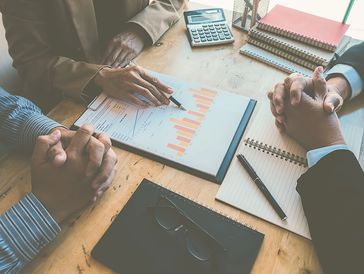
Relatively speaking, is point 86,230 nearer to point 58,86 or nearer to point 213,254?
point 213,254

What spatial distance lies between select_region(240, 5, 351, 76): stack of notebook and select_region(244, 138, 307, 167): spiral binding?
340 mm

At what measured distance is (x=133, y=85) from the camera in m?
1.00

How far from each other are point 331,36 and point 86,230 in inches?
36.9

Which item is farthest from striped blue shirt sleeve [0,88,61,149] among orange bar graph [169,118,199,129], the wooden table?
orange bar graph [169,118,199,129]

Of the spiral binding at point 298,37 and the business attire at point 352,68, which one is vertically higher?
the spiral binding at point 298,37

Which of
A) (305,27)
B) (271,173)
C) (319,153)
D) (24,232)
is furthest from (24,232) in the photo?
(305,27)

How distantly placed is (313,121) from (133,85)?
51cm

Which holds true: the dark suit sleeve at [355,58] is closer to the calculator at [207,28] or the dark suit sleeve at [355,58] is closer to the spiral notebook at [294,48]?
the spiral notebook at [294,48]

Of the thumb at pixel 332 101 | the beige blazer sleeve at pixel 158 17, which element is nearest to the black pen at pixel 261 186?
the thumb at pixel 332 101

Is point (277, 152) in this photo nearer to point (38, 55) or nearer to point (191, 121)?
point (191, 121)

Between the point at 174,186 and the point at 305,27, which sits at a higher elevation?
the point at 305,27

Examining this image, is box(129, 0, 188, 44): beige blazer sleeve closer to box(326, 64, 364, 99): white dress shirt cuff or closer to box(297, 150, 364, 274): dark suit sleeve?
box(326, 64, 364, 99): white dress shirt cuff

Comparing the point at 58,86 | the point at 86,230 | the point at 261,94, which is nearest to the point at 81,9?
the point at 58,86

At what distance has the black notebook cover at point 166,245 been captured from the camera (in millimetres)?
650
